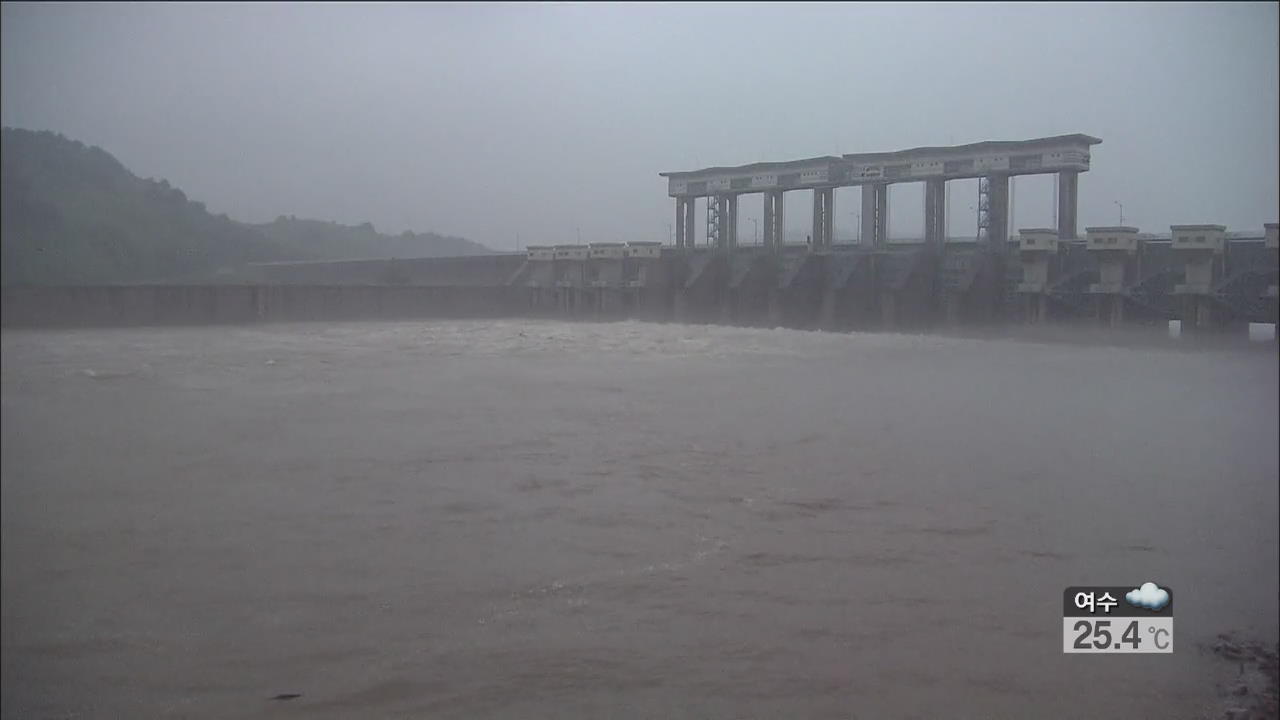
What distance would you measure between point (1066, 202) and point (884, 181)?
2233mm

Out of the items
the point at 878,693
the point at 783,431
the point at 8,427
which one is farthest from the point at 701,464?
the point at 8,427

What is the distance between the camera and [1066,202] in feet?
38.9

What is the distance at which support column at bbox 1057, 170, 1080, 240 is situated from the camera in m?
9.71

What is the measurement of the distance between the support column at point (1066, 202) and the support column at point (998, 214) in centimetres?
57

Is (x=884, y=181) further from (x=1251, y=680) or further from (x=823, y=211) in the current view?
(x=1251, y=680)

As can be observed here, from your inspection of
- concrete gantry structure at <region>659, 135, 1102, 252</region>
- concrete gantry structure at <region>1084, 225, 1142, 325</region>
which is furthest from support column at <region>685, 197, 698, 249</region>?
concrete gantry structure at <region>1084, 225, 1142, 325</region>

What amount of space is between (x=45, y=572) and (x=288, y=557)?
3.42 ft

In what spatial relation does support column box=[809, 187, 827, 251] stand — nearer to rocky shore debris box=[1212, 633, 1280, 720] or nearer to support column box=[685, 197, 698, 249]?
support column box=[685, 197, 698, 249]

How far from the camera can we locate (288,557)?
189 inches

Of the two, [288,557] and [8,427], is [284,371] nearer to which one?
[8,427]

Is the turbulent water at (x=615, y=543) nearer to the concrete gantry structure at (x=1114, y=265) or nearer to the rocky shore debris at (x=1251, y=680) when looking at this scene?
the rocky shore debris at (x=1251, y=680)
